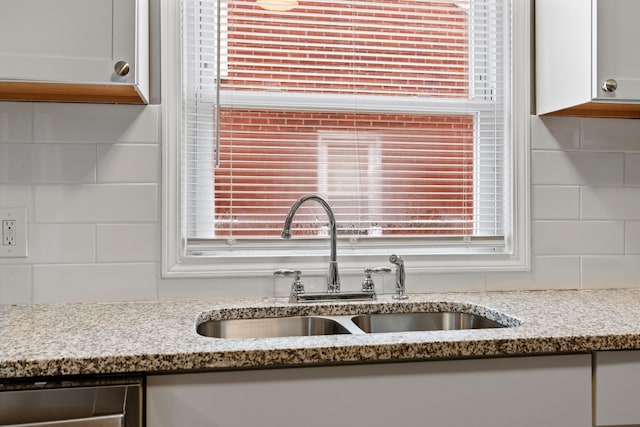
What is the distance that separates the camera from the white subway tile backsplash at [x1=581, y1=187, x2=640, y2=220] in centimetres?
190

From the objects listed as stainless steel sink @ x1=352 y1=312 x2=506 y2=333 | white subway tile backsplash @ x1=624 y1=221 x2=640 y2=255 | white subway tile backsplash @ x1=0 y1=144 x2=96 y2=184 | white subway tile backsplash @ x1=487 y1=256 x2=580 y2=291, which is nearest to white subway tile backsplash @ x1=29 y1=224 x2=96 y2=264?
white subway tile backsplash @ x1=0 y1=144 x2=96 y2=184

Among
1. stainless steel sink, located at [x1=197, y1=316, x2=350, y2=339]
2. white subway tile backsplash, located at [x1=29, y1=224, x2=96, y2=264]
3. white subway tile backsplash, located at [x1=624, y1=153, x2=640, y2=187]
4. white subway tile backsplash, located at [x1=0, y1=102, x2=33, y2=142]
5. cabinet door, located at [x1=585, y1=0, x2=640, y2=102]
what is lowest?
stainless steel sink, located at [x1=197, y1=316, x2=350, y2=339]

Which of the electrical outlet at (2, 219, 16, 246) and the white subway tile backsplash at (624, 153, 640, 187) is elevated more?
the white subway tile backsplash at (624, 153, 640, 187)

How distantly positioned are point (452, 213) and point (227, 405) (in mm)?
1103

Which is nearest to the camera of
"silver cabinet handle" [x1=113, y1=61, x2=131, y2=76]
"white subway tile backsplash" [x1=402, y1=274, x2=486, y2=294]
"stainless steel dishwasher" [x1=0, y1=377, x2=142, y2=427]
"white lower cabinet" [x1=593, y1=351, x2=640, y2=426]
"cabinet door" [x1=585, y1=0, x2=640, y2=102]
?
"stainless steel dishwasher" [x1=0, y1=377, x2=142, y2=427]

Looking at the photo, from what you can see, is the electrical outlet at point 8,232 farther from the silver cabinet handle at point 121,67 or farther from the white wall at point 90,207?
the silver cabinet handle at point 121,67

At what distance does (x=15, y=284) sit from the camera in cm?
163

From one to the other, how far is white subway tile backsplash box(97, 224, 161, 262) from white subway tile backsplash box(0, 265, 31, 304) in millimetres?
209

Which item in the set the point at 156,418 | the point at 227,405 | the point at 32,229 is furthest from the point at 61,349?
the point at 32,229

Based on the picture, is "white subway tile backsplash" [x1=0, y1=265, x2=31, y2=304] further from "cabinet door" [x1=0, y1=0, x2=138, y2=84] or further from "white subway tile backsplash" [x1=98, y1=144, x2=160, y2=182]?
"cabinet door" [x1=0, y1=0, x2=138, y2=84]

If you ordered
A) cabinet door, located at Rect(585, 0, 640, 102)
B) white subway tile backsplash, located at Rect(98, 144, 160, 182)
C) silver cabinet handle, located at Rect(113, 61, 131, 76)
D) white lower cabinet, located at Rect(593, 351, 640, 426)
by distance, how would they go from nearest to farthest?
white lower cabinet, located at Rect(593, 351, 640, 426), silver cabinet handle, located at Rect(113, 61, 131, 76), cabinet door, located at Rect(585, 0, 640, 102), white subway tile backsplash, located at Rect(98, 144, 160, 182)

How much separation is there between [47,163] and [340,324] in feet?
3.14

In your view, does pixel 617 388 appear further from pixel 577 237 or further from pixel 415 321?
pixel 577 237

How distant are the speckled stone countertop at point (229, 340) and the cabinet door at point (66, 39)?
0.59m
